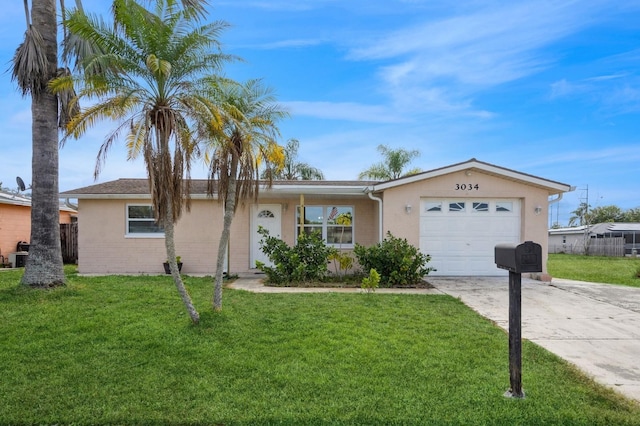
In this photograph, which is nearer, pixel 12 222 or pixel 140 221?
pixel 140 221

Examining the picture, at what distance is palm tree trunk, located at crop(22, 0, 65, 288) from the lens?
26.2 feet

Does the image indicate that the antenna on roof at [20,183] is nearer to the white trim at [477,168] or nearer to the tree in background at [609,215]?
the white trim at [477,168]

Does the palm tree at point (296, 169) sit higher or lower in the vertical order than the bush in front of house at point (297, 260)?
higher

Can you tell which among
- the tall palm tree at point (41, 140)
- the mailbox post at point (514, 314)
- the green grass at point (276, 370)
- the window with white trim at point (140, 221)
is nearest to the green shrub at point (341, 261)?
the green grass at point (276, 370)

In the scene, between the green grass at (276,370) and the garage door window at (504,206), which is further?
the garage door window at (504,206)

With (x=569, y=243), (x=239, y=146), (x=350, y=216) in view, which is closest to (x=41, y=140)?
(x=239, y=146)

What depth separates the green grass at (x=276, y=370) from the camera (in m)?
3.23

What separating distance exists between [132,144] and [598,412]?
6282mm

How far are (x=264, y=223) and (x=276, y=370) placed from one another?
874cm

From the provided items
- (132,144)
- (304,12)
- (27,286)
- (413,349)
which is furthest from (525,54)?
(27,286)

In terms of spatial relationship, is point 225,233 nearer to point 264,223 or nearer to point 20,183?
point 264,223

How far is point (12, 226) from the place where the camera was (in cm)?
1567

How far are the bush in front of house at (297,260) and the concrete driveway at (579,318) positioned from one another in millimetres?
3190

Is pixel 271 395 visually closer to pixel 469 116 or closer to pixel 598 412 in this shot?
pixel 598 412
